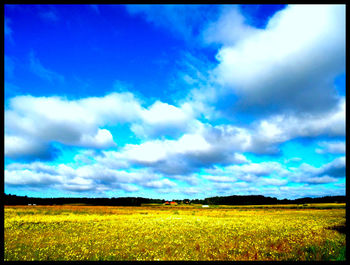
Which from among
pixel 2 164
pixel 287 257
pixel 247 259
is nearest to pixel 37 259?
pixel 2 164

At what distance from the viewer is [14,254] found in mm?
14273

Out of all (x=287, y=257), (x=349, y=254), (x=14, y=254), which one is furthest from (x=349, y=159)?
(x=14, y=254)

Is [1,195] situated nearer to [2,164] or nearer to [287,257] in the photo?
[2,164]

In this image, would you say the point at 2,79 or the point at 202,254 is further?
the point at 202,254

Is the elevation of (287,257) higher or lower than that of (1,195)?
lower

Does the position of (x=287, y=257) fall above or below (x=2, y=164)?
below

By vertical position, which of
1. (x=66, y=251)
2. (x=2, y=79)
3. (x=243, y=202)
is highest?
(x=2, y=79)

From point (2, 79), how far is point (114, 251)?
12.0 m

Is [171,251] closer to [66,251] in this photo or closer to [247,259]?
[247,259]

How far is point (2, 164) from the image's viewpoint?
837 centimetres

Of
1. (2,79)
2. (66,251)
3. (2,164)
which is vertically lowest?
(66,251)
